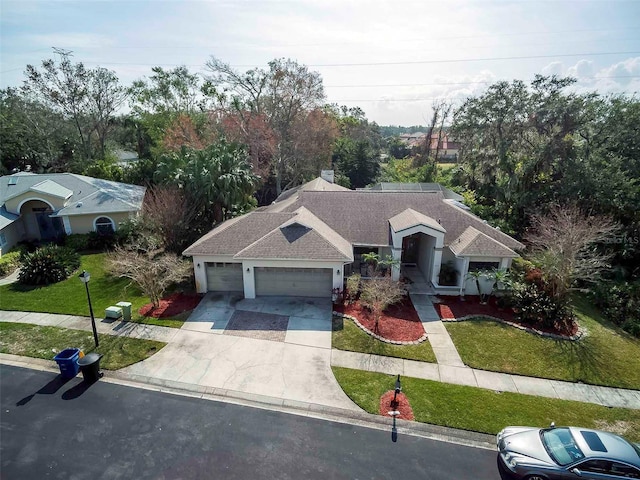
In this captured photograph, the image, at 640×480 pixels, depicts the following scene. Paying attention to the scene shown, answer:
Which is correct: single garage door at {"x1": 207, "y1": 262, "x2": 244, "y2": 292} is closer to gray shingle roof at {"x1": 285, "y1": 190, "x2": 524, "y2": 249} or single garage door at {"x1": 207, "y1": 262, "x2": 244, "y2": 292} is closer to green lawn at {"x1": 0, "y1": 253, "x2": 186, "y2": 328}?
green lawn at {"x1": 0, "y1": 253, "x2": 186, "y2": 328}

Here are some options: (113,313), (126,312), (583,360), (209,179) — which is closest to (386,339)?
(583,360)

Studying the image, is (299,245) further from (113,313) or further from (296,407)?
(113,313)

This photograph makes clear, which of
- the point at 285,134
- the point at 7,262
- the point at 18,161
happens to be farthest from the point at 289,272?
the point at 18,161

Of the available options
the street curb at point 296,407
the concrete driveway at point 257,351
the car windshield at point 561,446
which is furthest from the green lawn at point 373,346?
the car windshield at point 561,446

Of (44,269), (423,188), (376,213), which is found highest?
(376,213)

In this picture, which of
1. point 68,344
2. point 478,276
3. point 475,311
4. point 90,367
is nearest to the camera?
point 90,367

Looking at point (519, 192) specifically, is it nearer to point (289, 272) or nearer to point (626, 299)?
point (626, 299)
